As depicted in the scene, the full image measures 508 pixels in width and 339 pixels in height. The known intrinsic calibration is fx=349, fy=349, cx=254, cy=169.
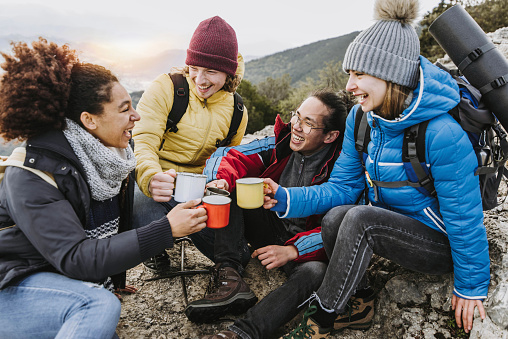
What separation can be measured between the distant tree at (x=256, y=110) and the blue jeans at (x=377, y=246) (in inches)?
923

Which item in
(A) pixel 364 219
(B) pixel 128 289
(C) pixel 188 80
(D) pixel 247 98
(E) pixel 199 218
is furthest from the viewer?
(D) pixel 247 98

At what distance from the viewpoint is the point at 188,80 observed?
373 centimetres

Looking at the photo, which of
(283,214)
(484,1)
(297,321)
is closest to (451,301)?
(297,321)

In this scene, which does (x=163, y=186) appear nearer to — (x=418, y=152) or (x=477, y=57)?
(x=418, y=152)

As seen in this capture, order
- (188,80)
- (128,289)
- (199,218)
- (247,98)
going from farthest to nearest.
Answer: (247,98)
(188,80)
(128,289)
(199,218)

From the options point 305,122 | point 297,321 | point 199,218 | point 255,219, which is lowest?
point 297,321

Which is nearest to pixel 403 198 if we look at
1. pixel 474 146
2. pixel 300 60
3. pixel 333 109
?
pixel 474 146

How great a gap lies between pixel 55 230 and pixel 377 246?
6.80 feet

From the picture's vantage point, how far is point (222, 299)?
9.18 feet

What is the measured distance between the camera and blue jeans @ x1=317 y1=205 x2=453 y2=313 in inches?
96.6

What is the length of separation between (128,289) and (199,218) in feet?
5.16

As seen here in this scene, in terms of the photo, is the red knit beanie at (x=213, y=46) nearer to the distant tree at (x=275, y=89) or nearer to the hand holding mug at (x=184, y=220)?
the hand holding mug at (x=184, y=220)

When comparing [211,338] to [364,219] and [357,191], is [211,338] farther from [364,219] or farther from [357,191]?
[357,191]

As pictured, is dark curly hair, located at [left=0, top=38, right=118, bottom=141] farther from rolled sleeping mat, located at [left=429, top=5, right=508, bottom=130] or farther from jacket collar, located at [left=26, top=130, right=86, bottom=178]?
rolled sleeping mat, located at [left=429, top=5, right=508, bottom=130]
